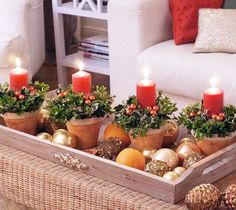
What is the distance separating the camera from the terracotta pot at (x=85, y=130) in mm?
1762

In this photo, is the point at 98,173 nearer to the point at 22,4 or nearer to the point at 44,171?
the point at 44,171

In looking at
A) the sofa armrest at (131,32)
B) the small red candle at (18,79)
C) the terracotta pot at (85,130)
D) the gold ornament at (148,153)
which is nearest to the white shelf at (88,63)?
the sofa armrest at (131,32)

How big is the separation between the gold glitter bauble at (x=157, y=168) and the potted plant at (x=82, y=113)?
0.26 meters

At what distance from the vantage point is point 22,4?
3.01 m

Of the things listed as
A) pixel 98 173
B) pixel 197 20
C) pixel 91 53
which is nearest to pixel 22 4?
pixel 91 53

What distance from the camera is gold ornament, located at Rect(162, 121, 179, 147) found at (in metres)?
1.76

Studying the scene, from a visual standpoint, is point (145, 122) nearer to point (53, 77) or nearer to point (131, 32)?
point (131, 32)

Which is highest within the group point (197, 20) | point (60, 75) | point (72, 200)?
point (197, 20)

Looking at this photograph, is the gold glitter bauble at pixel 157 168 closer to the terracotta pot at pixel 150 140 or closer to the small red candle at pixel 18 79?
the terracotta pot at pixel 150 140

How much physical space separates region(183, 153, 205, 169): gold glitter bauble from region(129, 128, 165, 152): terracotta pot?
12 cm

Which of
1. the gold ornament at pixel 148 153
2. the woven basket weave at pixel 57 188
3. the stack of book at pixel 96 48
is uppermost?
the gold ornament at pixel 148 153

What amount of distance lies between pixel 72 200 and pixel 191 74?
1022 millimetres

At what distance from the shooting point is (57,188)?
5.34 ft

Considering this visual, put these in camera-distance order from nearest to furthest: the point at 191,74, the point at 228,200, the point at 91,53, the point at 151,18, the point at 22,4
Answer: the point at 228,200 < the point at 191,74 < the point at 151,18 < the point at 22,4 < the point at 91,53
